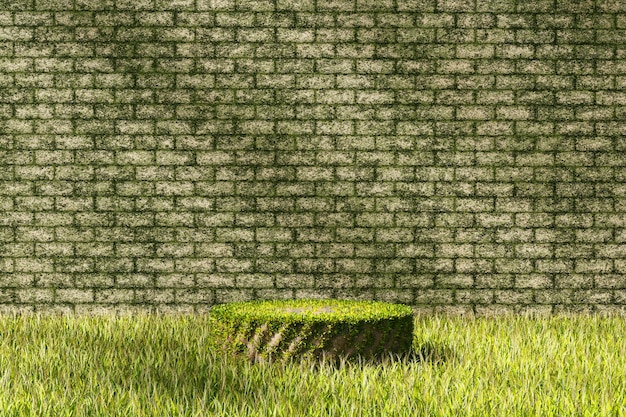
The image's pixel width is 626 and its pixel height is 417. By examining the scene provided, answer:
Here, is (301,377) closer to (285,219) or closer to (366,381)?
(366,381)

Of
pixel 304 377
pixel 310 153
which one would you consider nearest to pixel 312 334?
pixel 304 377

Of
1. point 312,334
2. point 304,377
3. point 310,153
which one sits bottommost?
point 304,377

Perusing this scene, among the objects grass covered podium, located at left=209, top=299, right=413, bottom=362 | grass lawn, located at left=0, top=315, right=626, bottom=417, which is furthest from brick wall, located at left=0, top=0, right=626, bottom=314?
grass covered podium, located at left=209, top=299, right=413, bottom=362

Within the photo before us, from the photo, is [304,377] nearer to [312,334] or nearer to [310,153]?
[312,334]

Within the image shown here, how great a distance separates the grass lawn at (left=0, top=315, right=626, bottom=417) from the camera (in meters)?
4.00

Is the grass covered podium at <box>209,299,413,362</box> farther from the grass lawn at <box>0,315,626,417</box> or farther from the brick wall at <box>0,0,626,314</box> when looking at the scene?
the brick wall at <box>0,0,626,314</box>

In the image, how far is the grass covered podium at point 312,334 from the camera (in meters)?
4.88

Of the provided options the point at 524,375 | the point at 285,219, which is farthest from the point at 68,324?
the point at 524,375

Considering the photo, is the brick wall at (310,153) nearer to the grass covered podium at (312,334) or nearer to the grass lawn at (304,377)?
the grass lawn at (304,377)

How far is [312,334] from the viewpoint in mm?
4883

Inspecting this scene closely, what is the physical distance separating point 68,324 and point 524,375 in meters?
3.64

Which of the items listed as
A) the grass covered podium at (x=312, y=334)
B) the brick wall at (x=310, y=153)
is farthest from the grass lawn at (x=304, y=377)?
the brick wall at (x=310, y=153)

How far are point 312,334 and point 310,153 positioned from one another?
238 cm

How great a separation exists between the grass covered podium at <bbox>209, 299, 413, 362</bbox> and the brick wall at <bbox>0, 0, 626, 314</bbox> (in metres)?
1.79
